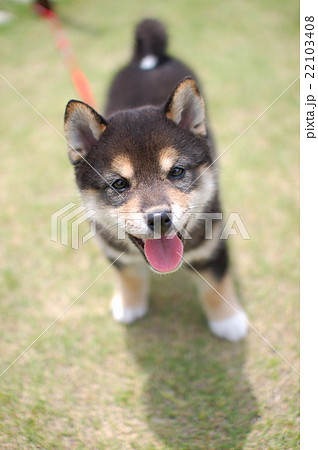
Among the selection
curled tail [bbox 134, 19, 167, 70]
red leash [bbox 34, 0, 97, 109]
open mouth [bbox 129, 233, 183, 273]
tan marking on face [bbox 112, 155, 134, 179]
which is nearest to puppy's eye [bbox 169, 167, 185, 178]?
tan marking on face [bbox 112, 155, 134, 179]

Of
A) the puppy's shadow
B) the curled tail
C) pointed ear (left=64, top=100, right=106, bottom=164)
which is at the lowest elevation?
the puppy's shadow

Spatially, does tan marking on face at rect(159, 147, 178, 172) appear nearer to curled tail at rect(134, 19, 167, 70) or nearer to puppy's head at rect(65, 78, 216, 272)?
puppy's head at rect(65, 78, 216, 272)

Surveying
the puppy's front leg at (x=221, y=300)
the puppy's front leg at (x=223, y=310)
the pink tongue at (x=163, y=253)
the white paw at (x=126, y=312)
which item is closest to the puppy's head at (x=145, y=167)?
the pink tongue at (x=163, y=253)

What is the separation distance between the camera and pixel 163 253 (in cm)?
213

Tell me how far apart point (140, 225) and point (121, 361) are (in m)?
1.15

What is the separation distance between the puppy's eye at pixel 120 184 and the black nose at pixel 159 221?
1.02 feet

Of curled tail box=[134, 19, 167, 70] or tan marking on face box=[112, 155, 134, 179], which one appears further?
curled tail box=[134, 19, 167, 70]

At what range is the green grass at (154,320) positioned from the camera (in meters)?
2.25

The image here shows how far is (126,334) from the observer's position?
2828 millimetres

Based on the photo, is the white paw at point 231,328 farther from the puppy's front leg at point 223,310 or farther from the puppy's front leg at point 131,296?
→ the puppy's front leg at point 131,296

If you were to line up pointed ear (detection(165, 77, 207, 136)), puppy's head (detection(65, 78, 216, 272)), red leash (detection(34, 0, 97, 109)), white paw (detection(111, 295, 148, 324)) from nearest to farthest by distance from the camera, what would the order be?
puppy's head (detection(65, 78, 216, 272)), pointed ear (detection(165, 77, 207, 136)), white paw (detection(111, 295, 148, 324)), red leash (detection(34, 0, 97, 109))

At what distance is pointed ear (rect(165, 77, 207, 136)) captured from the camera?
84.9 inches

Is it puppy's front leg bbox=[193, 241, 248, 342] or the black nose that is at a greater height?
the black nose
